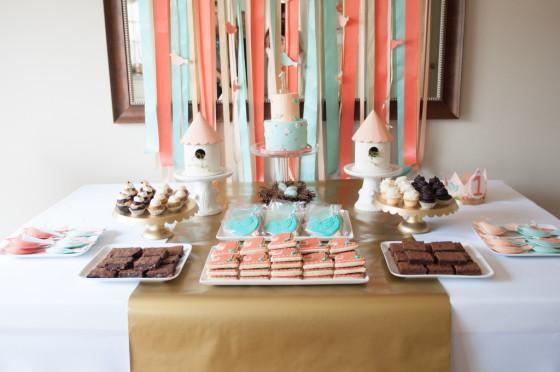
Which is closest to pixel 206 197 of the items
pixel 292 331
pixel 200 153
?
pixel 200 153

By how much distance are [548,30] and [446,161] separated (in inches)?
25.2

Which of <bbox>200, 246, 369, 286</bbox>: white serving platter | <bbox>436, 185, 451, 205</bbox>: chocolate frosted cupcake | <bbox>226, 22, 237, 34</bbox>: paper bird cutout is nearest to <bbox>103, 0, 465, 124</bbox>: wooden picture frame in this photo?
<bbox>226, 22, 237, 34</bbox>: paper bird cutout

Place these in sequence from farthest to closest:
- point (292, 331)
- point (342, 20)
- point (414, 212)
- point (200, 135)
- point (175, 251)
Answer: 1. point (342, 20)
2. point (200, 135)
3. point (414, 212)
4. point (175, 251)
5. point (292, 331)

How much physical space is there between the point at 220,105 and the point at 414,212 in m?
0.97

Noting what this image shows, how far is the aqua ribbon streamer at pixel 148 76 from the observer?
1.84 metres

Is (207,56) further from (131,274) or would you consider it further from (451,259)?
(451,259)

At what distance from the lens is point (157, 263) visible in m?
1.13

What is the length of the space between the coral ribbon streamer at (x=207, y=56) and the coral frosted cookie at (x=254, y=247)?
85 cm

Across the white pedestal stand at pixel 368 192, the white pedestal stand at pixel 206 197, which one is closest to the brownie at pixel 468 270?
the white pedestal stand at pixel 368 192

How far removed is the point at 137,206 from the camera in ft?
4.23

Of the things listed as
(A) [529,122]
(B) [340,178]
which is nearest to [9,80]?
(B) [340,178]

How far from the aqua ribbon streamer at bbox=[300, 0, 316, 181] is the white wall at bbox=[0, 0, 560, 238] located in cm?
50

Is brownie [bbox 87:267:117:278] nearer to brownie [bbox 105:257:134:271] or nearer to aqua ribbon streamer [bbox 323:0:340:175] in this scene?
brownie [bbox 105:257:134:271]

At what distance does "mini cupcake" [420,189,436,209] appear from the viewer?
1.32m
